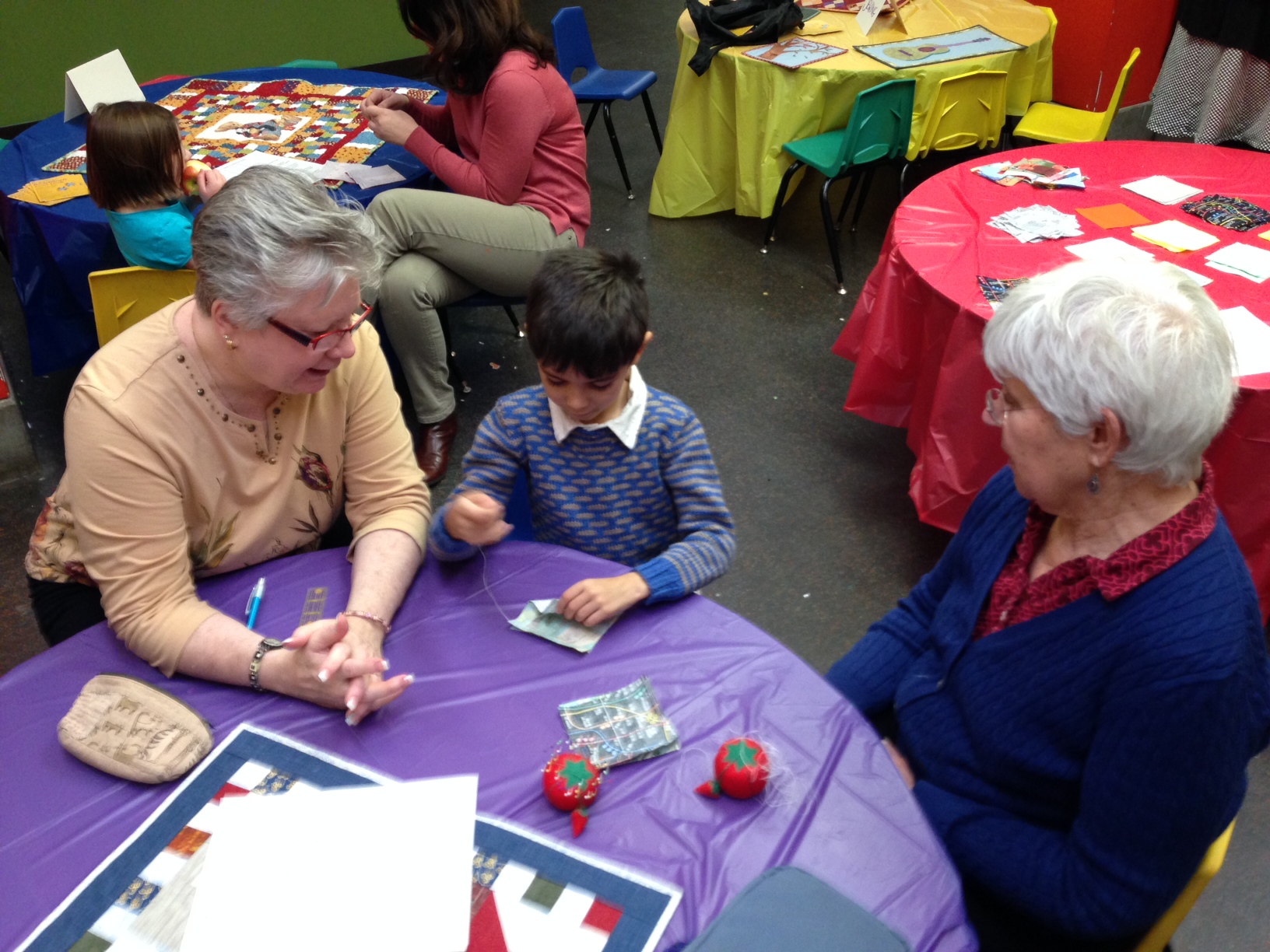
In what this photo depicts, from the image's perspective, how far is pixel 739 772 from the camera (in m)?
1.26

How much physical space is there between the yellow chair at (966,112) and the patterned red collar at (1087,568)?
11.0ft

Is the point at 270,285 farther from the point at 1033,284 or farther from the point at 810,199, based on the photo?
the point at 810,199

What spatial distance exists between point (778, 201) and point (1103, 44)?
7.48 feet

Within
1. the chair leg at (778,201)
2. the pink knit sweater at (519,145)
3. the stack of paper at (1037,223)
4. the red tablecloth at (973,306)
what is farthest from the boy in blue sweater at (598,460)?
the chair leg at (778,201)

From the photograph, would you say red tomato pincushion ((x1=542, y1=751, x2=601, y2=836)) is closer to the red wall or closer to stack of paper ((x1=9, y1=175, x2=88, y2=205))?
stack of paper ((x1=9, y1=175, x2=88, y2=205))

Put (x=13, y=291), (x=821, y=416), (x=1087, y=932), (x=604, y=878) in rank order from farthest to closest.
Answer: (x=13, y=291) → (x=821, y=416) → (x=1087, y=932) → (x=604, y=878)

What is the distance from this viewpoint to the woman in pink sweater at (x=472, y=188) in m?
3.07

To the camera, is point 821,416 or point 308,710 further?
point 821,416

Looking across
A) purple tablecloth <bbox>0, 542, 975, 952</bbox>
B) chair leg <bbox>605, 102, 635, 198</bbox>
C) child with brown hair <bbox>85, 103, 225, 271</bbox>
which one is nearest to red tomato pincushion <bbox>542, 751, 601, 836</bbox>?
purple tablecloth <bbox>0, 542, 975, 952</bbox>

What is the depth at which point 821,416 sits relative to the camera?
12.1 ft

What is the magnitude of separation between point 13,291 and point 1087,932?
5219mm

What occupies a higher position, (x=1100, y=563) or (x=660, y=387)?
(x=1100, y=563)

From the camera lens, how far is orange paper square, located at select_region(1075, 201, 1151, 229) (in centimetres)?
299

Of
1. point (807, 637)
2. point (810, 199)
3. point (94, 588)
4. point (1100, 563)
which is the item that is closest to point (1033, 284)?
point (1100, 563)
